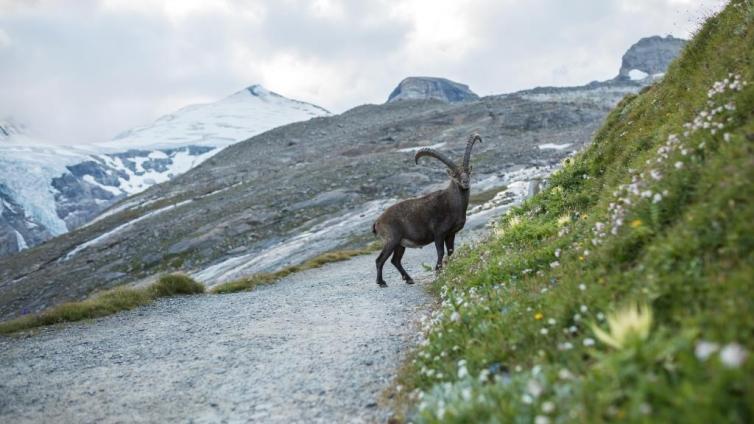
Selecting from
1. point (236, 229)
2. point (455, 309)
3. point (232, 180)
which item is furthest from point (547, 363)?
point (232, 180)

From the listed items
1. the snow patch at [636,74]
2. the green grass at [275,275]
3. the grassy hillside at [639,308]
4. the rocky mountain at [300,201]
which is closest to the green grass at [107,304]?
the green grass at [275,275]

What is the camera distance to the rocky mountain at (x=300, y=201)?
4344 centimetres

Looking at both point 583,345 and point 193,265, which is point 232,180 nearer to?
point 193,265

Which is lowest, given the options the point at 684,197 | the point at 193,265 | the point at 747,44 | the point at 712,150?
the point at 193,265

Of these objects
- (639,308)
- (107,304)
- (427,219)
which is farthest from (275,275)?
(639,308)

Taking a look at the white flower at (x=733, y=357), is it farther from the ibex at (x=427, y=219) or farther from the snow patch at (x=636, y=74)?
the snow patch at (x=636, y=74)

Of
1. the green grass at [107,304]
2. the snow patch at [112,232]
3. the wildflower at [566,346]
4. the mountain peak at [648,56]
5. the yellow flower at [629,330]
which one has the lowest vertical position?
the green grass at [107,304]

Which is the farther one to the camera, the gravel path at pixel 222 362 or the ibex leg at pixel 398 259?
the ibex leg at pixel 398 259

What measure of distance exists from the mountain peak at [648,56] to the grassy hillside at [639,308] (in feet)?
614

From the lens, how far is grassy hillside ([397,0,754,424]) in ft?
11.0

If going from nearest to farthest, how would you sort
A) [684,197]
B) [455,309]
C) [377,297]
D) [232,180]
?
1. [684,197]
2. [455,309]
3. [377,297]
4. [232,180]

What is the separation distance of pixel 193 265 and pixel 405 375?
139ft

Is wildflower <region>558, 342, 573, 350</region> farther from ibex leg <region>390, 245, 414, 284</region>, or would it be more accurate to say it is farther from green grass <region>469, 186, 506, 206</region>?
green grass <region>469, 186, 506, 206</region>

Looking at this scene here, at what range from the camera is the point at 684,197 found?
18.6 ft
